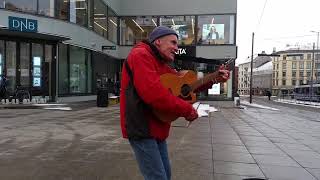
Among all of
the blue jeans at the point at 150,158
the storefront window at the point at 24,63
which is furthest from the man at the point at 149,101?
the storefront window at the point at 24,63

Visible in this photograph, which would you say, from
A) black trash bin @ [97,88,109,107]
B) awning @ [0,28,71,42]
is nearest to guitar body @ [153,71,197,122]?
awning @ [0,28,71,42]

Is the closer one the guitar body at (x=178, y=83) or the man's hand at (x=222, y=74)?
the guitar body at (x=178, y=83)

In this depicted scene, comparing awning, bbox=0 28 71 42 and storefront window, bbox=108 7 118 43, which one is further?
storefront window, bbox=108 7 118 43

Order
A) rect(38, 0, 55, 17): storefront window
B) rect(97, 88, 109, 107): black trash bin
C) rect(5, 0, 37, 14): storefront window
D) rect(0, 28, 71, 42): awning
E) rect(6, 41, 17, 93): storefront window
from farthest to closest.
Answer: rect(38, 0, 55, 17): storefront window
rect(97, 88, 109, 107): black trash bin
rect(6, 41, 17, 93): storefront window
rect(5, 0, 37, 14): storefront window
rect(0, 28, 71, 42): awning

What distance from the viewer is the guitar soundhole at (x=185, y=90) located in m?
3.70

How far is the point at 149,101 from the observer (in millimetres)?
3236

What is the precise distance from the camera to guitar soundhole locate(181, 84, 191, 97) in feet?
12.1

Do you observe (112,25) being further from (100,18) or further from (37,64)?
(37,64)

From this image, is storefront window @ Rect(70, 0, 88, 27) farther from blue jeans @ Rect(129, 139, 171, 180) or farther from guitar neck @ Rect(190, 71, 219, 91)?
blue jeans @ Rect(129, 139, 171, 180)

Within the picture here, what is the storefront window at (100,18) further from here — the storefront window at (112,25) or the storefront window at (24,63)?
the storefront window at (24,63)

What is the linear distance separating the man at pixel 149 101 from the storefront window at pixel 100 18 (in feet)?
87.9

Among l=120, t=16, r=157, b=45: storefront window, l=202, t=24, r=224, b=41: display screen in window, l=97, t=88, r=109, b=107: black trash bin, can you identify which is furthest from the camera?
l=120, t=16, r=157, b=45: storefront window

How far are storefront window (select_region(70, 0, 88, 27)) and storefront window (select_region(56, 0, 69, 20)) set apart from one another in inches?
20.5

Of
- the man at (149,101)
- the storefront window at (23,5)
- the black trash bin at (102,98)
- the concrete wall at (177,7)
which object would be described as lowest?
the black trash bin at (102,98)
